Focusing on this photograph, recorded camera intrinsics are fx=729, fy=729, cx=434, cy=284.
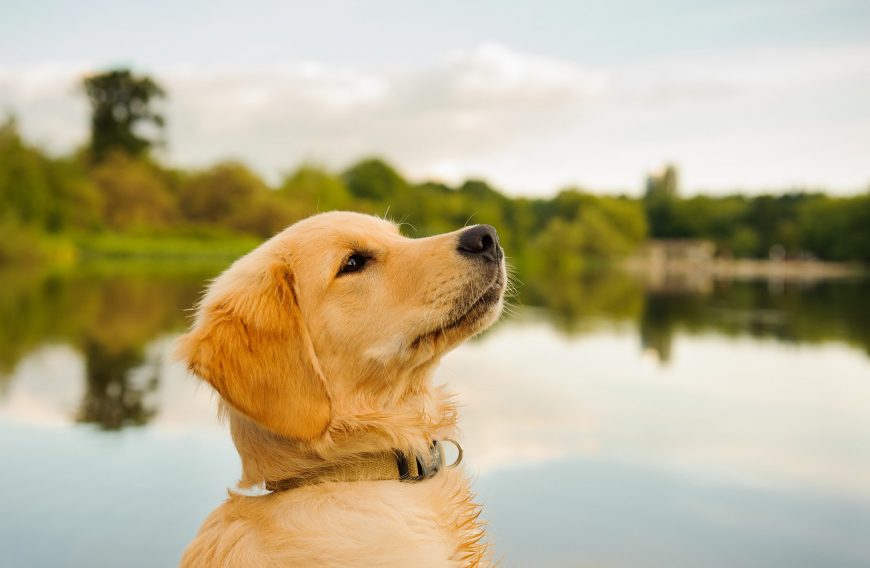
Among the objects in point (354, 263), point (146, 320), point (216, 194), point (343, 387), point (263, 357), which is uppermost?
point (216, 194)

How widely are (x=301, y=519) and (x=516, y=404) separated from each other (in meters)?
6.09

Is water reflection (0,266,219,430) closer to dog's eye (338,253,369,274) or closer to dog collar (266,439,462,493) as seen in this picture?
dog's eye (338,253,369,274)

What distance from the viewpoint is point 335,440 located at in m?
2.26

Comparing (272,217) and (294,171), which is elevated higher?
(294,171)

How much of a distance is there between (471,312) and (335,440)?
66cm

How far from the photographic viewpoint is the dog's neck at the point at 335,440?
7.23ft

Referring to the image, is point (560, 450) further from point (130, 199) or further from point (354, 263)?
point (130, 199)

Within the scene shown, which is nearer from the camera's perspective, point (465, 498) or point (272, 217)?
point (465, 498)

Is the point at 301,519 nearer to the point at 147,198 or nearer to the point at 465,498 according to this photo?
the point at 465,498

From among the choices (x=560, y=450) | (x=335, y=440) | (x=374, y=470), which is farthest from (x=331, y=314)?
(x=560, y=450)

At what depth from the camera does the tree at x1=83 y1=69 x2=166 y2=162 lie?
6819cm

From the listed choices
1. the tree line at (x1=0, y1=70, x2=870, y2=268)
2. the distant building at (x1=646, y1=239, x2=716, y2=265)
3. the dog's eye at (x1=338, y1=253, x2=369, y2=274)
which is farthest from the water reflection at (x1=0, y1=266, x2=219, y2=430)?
the distant building at (x1=646, y1=239, x2=716, y2=265)

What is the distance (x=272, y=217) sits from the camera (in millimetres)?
59406

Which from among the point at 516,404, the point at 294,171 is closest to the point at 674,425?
the point at 516,404
